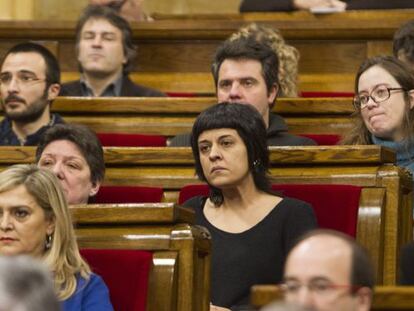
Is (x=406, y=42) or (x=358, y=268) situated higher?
(x=406, y=42)

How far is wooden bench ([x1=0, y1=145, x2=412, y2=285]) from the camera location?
5.46ft

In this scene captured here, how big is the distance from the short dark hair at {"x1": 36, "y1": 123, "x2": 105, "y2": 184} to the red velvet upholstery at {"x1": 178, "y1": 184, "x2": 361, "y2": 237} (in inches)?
10.2

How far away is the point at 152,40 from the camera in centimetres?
276

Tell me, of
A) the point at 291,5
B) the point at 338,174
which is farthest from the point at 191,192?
the point at 291,5

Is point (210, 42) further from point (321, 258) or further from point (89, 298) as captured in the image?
point (321, 258)

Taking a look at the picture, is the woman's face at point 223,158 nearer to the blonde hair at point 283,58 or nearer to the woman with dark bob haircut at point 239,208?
the woman with dark bob haircut at point 239,208

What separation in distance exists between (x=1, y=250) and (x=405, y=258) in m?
0.44

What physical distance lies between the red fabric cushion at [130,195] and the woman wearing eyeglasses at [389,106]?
33cm

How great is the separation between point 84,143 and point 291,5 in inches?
46.0

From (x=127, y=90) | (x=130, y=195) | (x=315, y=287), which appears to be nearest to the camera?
(x=315, y=287)

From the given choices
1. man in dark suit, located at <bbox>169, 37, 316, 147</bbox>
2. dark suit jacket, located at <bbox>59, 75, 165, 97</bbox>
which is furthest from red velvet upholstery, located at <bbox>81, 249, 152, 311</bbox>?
dark suit jacket, located at <bbox>59, 75, 165, 97</bbox>

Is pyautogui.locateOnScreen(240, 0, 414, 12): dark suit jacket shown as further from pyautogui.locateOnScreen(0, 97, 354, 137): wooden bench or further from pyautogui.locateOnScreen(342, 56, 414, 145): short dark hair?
pyautogui.locateOnScreen(342, 56, 414, 145): short dark hair

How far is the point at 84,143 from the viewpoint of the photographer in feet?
5.91

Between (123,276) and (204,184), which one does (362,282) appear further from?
(204,184)
